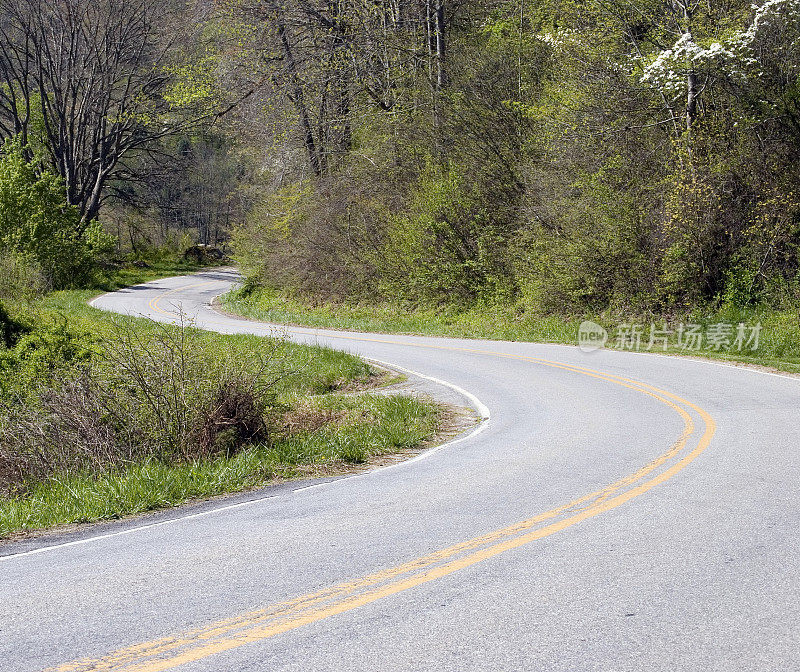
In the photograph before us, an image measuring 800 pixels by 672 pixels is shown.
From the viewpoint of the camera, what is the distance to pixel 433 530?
19.1ft

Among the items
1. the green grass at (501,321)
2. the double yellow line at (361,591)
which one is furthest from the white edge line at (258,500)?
the green grass at (501,321)

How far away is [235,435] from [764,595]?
6.75 meters

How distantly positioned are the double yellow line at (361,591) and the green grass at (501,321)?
10.2m

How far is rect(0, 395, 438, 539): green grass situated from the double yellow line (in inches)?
120

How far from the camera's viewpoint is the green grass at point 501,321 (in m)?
17.5

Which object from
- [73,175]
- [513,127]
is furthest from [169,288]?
[513,127]

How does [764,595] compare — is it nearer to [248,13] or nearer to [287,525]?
[287,525]

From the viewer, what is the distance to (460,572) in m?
4.89

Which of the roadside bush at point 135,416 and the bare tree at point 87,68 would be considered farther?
the bare tree at point 87,68

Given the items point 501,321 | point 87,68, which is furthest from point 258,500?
point 87,68
